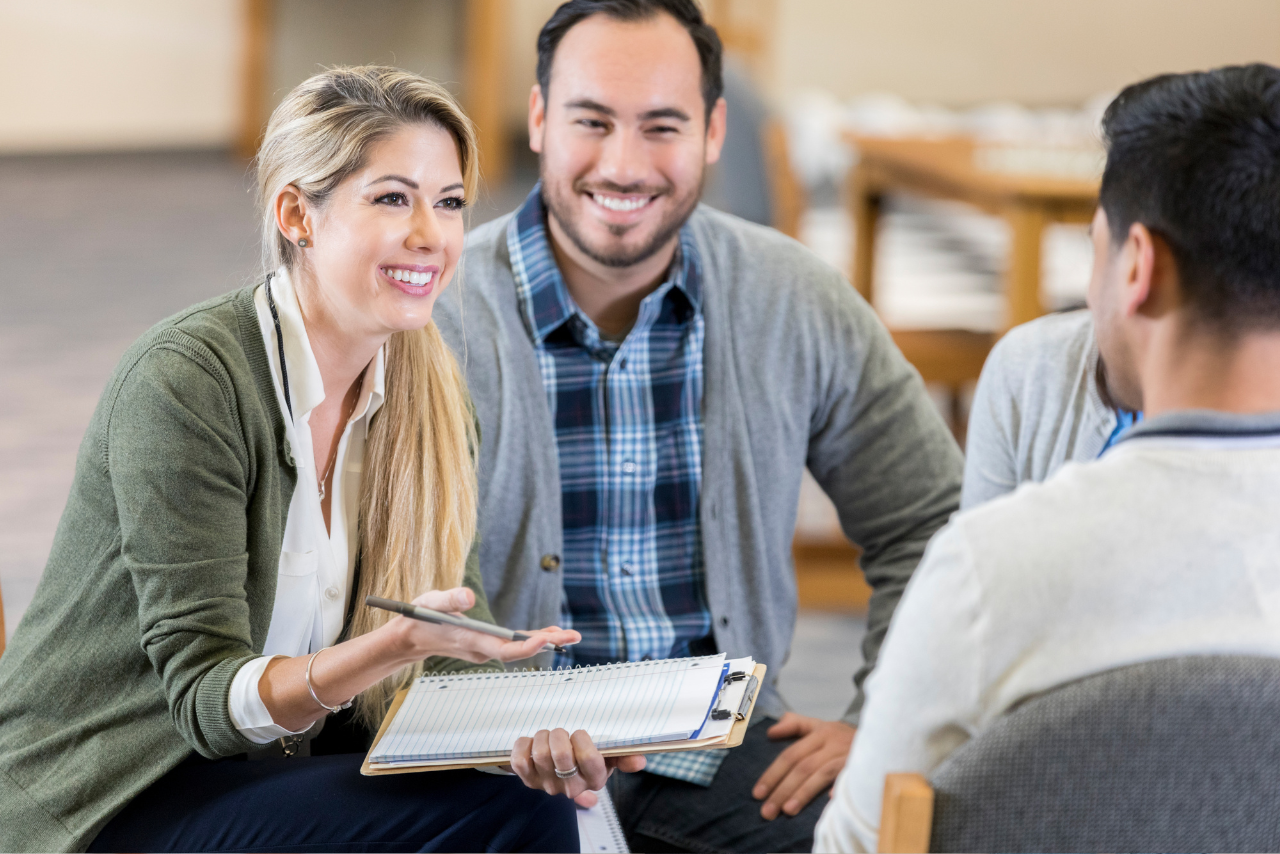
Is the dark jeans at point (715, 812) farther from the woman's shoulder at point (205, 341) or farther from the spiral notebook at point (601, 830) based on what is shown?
the woman's shoulder at point (205, 341)

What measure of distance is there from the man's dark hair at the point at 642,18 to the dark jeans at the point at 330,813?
0.93 metres

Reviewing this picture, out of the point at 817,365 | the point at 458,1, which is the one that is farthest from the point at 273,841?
the point at 458,1

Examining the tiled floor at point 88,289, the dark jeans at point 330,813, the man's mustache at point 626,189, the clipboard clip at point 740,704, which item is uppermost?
the man's mustache at point 626,189

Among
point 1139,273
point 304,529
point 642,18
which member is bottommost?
point 304,529

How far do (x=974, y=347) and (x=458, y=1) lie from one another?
19.7 ft

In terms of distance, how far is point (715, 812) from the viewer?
148 centimetres

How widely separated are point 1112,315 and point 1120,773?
1.02 ft

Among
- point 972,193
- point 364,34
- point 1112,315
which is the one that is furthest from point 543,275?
point 364,34

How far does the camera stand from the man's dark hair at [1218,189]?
2.70 feet

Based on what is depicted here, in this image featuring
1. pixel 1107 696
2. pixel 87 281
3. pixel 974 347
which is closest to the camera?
pixel 1107 696

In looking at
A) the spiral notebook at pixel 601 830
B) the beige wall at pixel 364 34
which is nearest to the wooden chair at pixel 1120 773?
the spiral notebook at pixel 601 830

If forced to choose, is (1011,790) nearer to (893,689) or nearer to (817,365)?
(893,689)

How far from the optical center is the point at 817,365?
1646mm

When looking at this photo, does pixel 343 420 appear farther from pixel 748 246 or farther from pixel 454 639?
pixel 748 246
